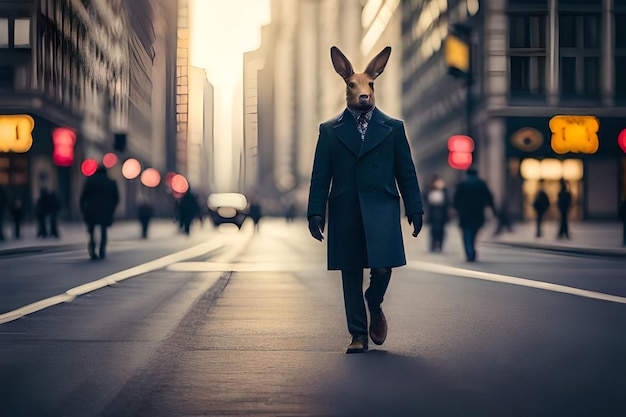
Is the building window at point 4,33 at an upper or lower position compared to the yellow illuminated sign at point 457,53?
upper

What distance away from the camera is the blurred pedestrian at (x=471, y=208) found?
17.5 m

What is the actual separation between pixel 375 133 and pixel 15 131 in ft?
120

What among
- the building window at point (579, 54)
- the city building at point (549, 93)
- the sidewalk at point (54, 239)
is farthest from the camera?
the building window at point (579, 54)

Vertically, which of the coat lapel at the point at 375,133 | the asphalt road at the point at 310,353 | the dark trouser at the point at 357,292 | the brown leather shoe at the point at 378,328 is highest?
the coat lapel at the point at 375,133

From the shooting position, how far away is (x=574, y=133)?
4028 cm

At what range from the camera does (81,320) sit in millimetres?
8469

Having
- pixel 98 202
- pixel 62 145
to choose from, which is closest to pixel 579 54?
pixel 62 145

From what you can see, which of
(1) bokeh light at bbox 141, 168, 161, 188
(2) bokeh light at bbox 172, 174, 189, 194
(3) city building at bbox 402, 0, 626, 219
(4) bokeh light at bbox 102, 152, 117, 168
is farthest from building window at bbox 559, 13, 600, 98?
(2) bokeh light at bbox 172, 174, 189, 194

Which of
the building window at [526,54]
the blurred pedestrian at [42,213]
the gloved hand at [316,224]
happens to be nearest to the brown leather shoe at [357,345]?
the gloved hand at [316,224]

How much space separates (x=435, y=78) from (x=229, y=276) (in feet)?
149

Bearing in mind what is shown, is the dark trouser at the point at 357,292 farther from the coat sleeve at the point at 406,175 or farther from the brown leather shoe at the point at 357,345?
the coat sleeve at the point at 406,175

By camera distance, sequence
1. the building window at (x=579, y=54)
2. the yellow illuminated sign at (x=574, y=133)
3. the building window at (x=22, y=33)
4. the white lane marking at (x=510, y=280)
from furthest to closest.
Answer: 1. the building window at (x=579, y=54)
2. the building window at (x=22, y=33)
3. the yellow illuminated sign at (x=574, y=133)
4. the white lane marking at (x=510, y=280)

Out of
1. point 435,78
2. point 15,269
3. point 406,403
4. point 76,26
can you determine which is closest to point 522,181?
point 435,78

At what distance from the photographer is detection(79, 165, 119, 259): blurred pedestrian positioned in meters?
17.8
